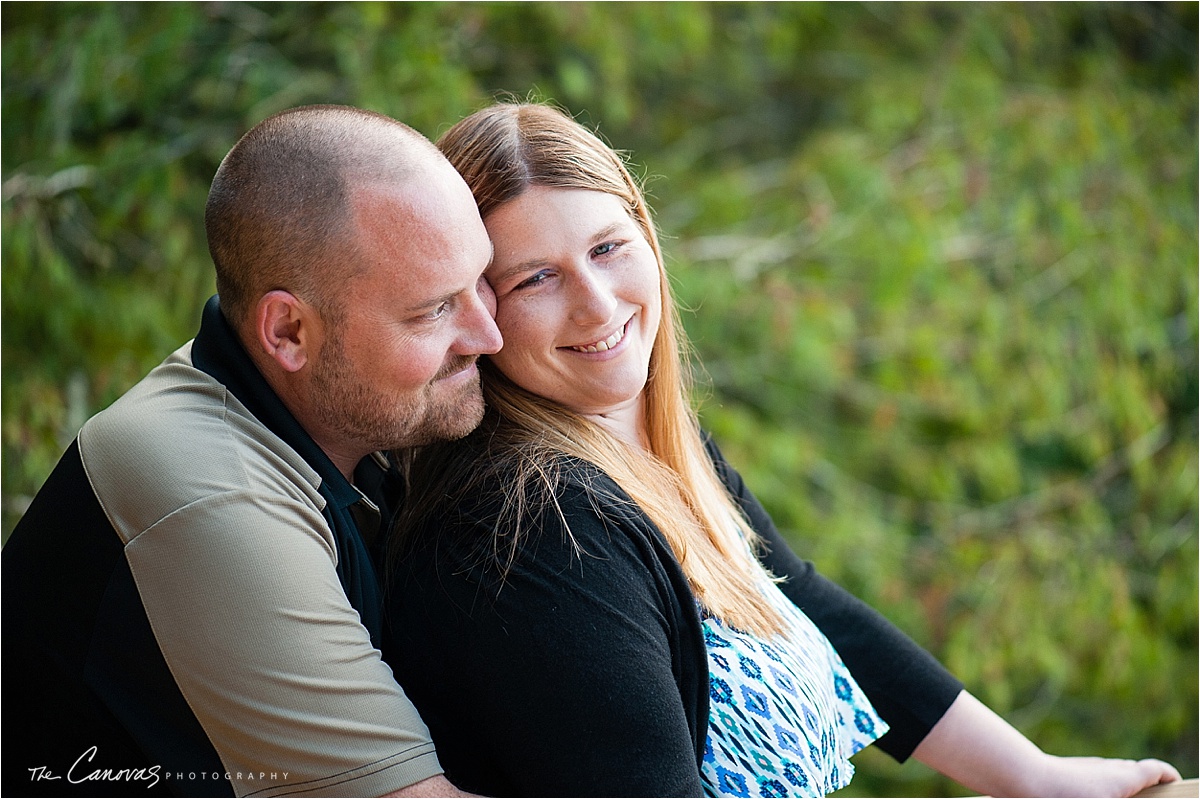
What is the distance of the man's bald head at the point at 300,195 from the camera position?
1299 mm

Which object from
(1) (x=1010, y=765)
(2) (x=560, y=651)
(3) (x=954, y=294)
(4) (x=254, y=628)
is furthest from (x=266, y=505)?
(3) (x=954, y=294)

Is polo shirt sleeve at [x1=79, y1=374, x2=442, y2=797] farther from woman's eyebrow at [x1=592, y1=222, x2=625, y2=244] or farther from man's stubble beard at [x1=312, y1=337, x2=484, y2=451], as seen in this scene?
woman's eyebrow at [x1=592, y1=222, x2=625, y2=244]

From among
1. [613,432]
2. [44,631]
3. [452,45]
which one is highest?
[452,45]

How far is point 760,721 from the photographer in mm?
1347

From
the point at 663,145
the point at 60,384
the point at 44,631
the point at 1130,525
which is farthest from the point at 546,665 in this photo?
the point at 1130,525

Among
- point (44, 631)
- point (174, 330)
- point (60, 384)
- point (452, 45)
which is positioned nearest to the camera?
point (44, 631)

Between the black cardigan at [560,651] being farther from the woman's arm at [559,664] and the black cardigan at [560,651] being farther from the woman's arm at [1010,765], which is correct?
the woman's arm at [1010,765]

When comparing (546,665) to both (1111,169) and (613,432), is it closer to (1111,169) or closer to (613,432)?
(613,432)

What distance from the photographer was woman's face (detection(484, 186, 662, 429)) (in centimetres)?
139

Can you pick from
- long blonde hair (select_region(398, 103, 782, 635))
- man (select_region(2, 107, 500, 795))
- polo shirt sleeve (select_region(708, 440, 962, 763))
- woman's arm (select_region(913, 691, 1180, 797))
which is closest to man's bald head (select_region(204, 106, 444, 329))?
man (select_region(2, 107, 500, 795))

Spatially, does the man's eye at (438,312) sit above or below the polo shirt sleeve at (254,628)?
above

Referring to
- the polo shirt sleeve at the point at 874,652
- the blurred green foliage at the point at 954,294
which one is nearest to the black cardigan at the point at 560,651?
the polo shirt sleeve at the point at 874,652

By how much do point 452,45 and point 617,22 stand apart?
618 millimetres

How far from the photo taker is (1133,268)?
395cm
